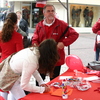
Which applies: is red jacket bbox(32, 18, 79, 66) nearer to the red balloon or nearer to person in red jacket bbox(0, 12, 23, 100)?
the red balloon

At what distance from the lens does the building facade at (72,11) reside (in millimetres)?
Answer: 14066

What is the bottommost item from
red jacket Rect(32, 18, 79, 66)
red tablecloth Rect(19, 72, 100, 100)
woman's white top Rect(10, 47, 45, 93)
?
red tablecloth Rect(19, 72, 100, 100)

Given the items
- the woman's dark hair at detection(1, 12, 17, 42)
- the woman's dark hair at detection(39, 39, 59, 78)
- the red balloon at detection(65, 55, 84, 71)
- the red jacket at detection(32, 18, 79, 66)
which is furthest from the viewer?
the red jacket at detection(32, 18, 79, 66)

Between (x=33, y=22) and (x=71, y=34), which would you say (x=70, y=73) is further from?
(x=33, y=22)

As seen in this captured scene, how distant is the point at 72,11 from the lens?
14.8 meters

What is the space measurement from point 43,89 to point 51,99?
146 millimetres

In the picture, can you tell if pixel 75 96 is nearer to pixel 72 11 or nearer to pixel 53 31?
pixel 53 31

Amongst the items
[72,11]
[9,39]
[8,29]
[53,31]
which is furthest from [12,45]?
[72,11]

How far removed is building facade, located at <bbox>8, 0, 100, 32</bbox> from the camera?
14066 mm

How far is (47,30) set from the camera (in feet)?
8.81

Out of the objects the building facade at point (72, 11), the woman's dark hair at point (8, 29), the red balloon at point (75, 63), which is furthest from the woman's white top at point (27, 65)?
the building facade at point (72, 11)

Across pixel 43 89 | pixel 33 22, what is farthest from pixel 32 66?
pixel 33 22

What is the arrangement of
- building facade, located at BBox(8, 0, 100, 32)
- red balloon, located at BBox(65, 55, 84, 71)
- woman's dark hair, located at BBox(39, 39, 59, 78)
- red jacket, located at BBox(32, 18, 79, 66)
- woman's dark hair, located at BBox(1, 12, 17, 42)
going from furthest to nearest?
building facade, located at BBox(8, 0, 100, 32) → red jacket, located at BBox(32, 18, 79, 66) → red balloon, located at BBox(65, 55, 84, 71) → woman's dark hair, located at BBox(1, 12, 17, 42) → woman's dark hair, located at BBox(39, 39, 59, 78)

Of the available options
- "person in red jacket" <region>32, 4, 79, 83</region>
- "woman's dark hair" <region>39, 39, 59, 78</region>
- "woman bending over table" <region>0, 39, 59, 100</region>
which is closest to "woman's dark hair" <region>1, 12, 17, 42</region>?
"person in red jacket" <region>32, 4, 79, 83</region>
